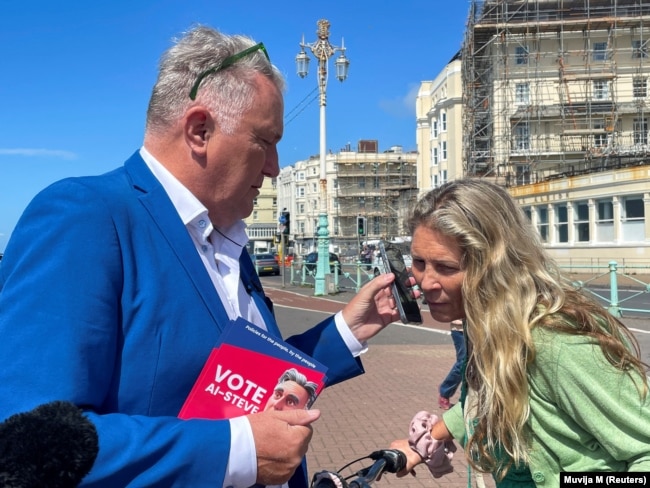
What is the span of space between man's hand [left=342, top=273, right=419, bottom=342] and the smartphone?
2 centimetres

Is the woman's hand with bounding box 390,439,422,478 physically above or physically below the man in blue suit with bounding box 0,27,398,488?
below

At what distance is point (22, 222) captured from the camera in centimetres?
136

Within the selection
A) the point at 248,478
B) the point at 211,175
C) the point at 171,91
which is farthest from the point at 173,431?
the point at 171,91

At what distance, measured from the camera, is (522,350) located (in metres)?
1.74

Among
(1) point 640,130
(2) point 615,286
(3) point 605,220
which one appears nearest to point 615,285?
(2) point 615,286

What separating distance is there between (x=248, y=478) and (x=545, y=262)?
3.83ft

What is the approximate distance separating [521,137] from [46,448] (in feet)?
156

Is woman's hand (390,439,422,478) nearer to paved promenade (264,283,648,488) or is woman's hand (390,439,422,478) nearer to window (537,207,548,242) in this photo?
paved promenade (264,283,648,488)

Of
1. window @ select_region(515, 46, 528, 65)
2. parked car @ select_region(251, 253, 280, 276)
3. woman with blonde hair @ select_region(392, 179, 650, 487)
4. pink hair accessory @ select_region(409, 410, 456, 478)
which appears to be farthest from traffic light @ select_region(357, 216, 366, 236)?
window @ select_region(515, 46, 528, 65)

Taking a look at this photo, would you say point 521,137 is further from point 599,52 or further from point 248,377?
point 248,377

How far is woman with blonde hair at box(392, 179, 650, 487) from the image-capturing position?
164 cm

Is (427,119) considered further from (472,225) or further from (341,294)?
(472,225)

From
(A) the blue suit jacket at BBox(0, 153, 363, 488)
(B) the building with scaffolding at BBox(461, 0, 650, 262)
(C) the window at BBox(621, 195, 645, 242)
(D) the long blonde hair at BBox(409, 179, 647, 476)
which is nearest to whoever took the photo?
(A) the blue suit jacket at BBox(0, 153, 363, 488)

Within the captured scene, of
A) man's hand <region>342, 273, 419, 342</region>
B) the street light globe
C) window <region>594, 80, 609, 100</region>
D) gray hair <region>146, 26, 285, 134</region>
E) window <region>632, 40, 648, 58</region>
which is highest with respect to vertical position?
window <region>632, 40, 648, 58</region>
